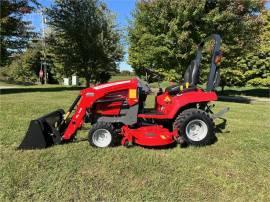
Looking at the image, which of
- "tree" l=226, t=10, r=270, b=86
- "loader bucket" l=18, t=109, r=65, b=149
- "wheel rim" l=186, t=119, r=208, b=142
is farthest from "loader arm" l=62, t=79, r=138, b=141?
"tree" l=226, t=10, r=270, b=86

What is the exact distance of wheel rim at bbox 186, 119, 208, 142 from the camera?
6.03 metres

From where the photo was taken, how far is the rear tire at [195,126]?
5.96 metres

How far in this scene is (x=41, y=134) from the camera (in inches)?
226

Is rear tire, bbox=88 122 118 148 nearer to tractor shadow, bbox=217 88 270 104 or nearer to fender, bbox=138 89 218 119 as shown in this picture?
fender, bbox=138 89 218 119

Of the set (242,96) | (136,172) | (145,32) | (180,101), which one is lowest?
(242,96)

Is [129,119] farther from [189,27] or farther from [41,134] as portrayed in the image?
[189,27]

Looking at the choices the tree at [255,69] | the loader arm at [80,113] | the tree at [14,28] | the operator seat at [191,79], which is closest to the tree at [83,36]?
the tree at [14,28]

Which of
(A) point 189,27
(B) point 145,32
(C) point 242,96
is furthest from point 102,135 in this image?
(C) point 242,96

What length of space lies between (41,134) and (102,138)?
3.03ft

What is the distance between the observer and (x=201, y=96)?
6.23 meters

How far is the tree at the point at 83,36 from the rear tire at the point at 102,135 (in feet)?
54.6

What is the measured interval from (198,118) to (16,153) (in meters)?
2.76

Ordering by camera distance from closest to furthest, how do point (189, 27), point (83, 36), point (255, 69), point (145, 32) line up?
point (189, 27) → point (145, 32) → point (83, 36) → point (255, 69)

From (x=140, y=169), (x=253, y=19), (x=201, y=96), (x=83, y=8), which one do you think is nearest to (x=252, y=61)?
(x=253, y=19)
